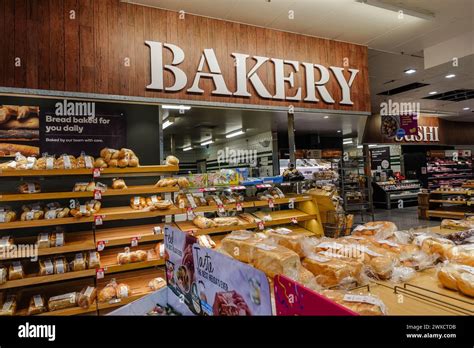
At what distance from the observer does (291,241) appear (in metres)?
1.67

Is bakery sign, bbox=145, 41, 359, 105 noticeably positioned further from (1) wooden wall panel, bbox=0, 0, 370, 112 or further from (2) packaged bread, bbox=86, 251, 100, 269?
(2) packaged bread, bbox=86, 251, 100, 269

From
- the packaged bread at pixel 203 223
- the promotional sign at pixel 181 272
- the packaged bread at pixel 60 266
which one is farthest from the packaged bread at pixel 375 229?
the packaged bread at pixel 60 266

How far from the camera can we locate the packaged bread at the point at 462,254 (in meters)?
1.52

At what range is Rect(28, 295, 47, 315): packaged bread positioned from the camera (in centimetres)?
269

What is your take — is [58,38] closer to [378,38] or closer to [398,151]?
[378,38]

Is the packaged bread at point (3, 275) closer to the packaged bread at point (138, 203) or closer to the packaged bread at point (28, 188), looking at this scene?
the packaged bread at point (28, 188)

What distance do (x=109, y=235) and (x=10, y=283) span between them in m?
0.91

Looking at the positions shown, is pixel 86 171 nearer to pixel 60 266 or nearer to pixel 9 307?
pixel 60 266

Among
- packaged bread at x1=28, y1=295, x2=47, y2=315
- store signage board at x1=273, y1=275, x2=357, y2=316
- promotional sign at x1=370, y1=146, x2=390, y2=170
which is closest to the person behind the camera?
store signage board at x1=273, y1=275, x2=357, y2=316

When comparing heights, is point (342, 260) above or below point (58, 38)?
below

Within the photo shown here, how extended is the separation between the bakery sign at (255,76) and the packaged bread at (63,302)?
2378 mm

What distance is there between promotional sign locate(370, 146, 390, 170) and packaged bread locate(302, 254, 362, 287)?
12.9 metres

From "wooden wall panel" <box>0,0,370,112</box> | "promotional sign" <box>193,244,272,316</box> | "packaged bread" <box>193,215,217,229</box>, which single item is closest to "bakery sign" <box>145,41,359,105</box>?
"wooden wall panel" <box>0,0,370,112</box>
